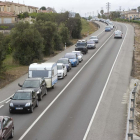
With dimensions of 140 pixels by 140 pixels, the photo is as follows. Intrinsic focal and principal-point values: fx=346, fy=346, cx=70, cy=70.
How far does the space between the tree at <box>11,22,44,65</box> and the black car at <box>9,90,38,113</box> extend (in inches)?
784

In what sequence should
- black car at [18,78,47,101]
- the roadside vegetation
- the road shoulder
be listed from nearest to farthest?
the road shoulder, black car at [18,78,47,101], the roadside vegetation

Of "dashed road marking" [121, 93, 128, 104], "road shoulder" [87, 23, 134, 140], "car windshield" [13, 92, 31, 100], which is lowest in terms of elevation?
"dashed road marking" [121, 93, 128, 104]

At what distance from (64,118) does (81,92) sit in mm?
7698

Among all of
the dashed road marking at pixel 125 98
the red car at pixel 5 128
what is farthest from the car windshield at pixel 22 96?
the dashed road marking at pixel 125 98

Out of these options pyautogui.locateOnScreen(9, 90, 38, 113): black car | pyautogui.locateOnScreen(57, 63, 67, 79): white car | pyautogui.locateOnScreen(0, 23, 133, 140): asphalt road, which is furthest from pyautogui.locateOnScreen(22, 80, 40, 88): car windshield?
pyautogui.locateOnScreen(57, 63, 67, 79): white car

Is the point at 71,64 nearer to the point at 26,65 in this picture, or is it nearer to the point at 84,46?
the point at 26,65

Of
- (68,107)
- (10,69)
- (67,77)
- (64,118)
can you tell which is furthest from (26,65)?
(64,118)

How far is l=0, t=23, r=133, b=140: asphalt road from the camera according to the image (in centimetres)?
1716

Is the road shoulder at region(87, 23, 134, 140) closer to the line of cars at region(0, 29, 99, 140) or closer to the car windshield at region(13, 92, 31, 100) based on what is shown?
the line of cars at region(0, 29, 99, 140)

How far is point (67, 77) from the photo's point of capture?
1356 inches

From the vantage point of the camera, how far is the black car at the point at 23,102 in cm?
2077

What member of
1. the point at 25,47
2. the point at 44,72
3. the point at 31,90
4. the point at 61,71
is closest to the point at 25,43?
the point at 25,47

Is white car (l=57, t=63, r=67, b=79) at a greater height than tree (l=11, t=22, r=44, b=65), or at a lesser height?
lesser

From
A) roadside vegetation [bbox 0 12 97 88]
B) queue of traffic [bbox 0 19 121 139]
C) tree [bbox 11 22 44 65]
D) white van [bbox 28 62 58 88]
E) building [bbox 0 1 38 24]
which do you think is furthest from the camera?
building [bbox 0 1 38 24]
